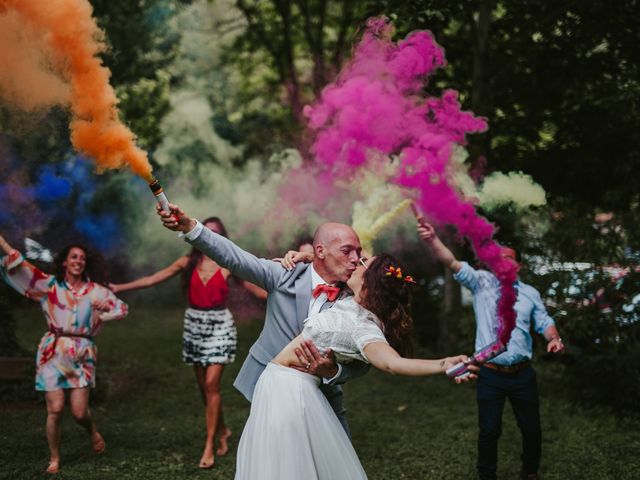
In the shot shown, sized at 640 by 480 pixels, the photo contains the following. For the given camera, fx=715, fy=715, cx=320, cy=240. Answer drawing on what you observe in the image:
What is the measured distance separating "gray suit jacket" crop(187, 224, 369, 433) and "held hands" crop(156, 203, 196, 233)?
0.12m

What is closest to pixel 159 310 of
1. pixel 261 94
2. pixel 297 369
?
pixel 261 94

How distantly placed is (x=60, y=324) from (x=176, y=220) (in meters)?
2.98

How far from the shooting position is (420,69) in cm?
725

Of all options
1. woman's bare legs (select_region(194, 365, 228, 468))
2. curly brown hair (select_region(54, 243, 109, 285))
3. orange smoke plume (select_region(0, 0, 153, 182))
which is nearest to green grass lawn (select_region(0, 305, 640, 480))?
woman's bare legs (select_region(194, 365, 228, 468))

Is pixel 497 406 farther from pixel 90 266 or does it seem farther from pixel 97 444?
pixel 90 266

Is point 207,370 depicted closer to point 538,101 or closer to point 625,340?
point 625,340

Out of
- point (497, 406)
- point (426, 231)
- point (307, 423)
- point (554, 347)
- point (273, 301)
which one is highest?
point (426, 231)

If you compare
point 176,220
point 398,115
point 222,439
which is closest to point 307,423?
point 176,220

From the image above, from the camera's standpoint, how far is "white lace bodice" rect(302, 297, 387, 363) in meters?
3.58

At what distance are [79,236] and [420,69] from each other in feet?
24.5

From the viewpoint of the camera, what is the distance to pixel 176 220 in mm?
3869

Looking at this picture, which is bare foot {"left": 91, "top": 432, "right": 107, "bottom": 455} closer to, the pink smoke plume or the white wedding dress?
the white wedding dress

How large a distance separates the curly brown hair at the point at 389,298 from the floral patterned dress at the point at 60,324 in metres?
3.50

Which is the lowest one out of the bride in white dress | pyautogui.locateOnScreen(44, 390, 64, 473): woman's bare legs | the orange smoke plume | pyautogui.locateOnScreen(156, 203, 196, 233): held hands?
pyautogui.locateOnScreen(44, 390, 64, 473): woman's bare legs
